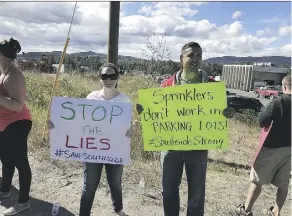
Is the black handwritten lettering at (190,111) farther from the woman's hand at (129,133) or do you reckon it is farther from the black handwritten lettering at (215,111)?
the woman's hand at (129,133)

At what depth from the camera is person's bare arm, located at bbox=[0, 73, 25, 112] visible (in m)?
3.51

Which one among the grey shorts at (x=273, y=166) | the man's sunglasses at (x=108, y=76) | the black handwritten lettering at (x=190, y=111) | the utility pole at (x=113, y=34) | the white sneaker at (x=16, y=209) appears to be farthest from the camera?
the utility pole at (x=113, y=34)

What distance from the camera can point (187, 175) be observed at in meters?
3.41

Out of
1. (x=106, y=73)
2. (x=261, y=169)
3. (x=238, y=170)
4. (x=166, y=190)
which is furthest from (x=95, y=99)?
(x=238, y=170)

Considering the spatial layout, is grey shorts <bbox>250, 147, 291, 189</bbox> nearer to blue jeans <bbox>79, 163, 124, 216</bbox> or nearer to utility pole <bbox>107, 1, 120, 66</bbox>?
blue jeans <bbox>79, 163, 124, 216</bbox>

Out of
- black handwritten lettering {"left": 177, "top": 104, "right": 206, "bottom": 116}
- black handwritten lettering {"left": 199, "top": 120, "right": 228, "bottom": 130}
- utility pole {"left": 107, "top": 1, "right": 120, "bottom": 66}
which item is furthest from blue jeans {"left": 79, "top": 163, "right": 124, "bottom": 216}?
utility pole {"left": 107, "top": 1, "right": 120, "bottom": 66}

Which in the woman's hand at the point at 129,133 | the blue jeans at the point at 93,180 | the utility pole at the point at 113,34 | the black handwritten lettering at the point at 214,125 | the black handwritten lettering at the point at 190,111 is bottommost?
the blue jeans at the point at 93,180

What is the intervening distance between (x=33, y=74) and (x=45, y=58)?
820 mm

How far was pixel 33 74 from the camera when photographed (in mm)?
15062

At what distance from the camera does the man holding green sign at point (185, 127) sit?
3350 mm

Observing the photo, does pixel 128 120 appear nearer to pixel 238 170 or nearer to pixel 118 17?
pixel 118 17

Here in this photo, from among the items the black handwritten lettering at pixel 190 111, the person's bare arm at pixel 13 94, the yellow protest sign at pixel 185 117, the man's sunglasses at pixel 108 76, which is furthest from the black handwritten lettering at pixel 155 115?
the person's bare arm at pixel 13 94

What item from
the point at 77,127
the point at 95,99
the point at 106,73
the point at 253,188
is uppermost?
the point at 106,73

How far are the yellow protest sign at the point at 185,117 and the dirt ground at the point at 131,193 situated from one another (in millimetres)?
1135
